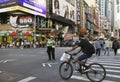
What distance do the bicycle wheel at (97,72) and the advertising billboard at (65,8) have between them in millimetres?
75786

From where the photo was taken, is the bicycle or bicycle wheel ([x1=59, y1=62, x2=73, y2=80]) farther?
bicycle wheel ([x1=59, y1=62, x2=73, y2=80])

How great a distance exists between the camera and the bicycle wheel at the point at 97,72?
38.9ft

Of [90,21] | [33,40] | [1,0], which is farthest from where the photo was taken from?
[90,21]

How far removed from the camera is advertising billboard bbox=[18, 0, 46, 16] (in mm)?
73912

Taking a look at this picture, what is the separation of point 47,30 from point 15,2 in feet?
36.7

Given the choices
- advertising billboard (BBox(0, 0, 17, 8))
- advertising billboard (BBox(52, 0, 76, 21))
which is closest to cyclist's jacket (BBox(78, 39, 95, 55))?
advertising billboard (BBox(0, 0, 17, 8))

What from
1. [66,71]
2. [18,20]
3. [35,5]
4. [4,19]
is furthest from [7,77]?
[4,19]

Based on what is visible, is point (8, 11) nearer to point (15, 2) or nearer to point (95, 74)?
point (15, 2)

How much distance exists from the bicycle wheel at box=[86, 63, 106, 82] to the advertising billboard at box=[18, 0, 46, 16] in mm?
61744

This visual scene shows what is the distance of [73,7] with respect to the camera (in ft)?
363

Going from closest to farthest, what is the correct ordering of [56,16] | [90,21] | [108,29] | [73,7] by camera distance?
[56,16]
[73,7]
[90,21]
[108,29]

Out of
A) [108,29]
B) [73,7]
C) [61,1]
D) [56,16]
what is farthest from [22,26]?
[108,29]

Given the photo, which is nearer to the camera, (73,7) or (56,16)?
(56,16)

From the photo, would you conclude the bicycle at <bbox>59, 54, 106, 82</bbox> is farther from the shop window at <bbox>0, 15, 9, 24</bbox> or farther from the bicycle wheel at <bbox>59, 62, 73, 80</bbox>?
the shop window at <bbox>0, 15, 9, 24</bbox>
